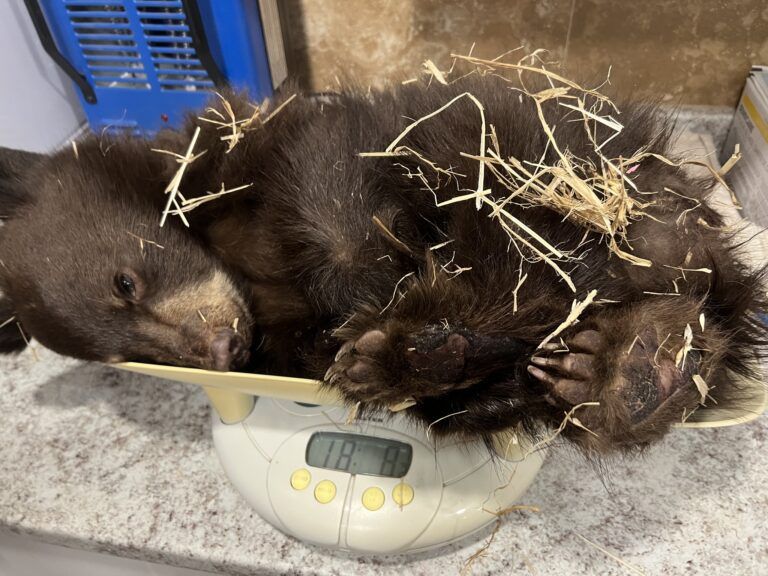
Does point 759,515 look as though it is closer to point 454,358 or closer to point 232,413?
point 454,358

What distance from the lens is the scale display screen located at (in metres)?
1.00

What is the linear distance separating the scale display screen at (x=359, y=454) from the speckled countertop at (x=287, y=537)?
196 mm

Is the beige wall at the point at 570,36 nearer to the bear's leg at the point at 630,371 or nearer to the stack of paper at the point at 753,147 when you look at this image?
the stack of paper at the point at 753,147

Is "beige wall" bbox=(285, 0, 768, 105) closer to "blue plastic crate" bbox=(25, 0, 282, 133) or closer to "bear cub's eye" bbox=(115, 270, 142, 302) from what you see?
"blue plastic crate" bbox=(25, 0, 282, 133)

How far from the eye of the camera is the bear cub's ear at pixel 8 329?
110 centimetres

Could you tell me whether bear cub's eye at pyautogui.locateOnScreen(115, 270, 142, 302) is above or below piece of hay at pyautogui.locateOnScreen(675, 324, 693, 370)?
below

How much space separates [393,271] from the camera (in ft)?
3.05

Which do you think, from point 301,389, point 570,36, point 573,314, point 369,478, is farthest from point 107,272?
point 570,36

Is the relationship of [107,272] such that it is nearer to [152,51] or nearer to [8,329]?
[8,329]

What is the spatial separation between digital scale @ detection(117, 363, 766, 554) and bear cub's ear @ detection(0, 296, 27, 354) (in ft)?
1.38

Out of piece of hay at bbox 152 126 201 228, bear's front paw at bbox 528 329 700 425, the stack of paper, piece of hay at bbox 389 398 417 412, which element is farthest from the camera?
the stack of paper

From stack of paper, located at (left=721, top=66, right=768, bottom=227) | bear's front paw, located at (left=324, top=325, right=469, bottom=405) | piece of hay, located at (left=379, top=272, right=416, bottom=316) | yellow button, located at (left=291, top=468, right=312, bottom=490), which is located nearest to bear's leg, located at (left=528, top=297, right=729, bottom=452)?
bear's front paw, located at (left=324, top=325, right=469, bottom=405)

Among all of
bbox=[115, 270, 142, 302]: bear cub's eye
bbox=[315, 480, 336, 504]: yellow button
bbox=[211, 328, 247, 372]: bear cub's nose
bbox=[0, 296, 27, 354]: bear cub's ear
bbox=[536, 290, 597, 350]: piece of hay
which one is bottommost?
bbox=[315, 480, 336, 504]: yellow button

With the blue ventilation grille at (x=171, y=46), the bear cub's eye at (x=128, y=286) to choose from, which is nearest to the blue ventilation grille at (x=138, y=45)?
the blue ventilation grille at (x=171, y=46)
